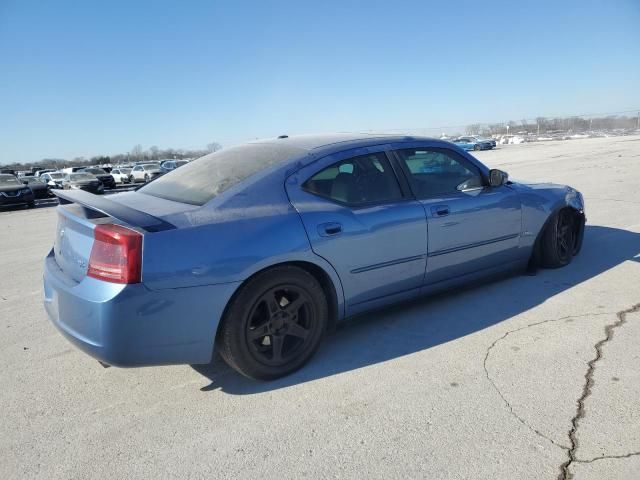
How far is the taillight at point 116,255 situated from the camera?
246cm

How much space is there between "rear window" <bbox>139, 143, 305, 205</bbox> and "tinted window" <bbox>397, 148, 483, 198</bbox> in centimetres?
94

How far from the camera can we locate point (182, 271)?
8.34 feet

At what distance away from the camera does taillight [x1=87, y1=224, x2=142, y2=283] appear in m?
2.46

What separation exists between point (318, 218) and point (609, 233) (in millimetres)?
4859

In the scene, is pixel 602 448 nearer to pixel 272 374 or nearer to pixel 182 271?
pixel 272 374

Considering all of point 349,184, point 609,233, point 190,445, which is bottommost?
point 190,445

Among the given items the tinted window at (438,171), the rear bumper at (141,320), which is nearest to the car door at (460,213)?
the tinted window at (438,171)

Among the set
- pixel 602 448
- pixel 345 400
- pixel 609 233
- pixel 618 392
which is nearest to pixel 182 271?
pixel 345 400

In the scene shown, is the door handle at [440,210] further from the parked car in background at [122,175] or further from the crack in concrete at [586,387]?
the parked car in background at [122,175]

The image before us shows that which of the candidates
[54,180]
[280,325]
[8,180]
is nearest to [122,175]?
[54,180]

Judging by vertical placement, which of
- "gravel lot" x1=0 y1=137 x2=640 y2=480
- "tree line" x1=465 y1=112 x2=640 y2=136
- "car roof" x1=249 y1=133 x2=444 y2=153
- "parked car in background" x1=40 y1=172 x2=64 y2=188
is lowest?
"gravel lot" x1=0 y1=137 x2=640 y2=480

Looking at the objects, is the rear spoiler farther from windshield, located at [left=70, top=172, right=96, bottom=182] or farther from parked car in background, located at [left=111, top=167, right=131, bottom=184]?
parked car in background, located at [left=111, top=167, right=131, bottom=184]

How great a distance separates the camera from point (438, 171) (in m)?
3.93

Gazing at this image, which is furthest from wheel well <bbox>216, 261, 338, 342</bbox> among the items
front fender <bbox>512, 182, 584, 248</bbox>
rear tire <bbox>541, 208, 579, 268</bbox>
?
rear tire <bbox>541, 208, 579, 268</bbox>
